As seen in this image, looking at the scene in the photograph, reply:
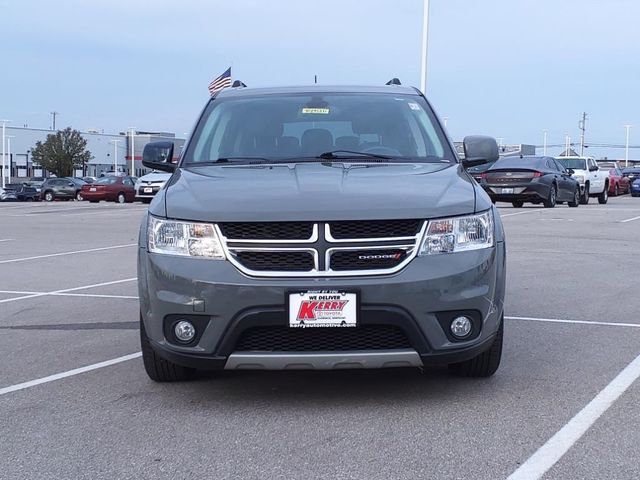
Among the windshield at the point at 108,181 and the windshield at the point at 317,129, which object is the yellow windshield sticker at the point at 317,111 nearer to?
the windshield at the point at 317,129

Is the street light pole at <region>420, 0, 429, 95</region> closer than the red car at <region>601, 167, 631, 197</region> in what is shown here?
Yes

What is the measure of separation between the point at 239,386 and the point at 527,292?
4.60 m

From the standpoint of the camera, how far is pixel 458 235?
468cm

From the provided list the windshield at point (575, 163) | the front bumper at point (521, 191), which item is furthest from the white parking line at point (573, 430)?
the windshield at point (575, 163)

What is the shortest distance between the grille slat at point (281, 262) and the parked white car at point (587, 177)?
2805cm

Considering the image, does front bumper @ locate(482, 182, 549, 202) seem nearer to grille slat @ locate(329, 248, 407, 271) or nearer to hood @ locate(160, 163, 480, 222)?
hood @ locate(160, 163, 480, 222)

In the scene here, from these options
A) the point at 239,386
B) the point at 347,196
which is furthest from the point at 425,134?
the point at 239,386

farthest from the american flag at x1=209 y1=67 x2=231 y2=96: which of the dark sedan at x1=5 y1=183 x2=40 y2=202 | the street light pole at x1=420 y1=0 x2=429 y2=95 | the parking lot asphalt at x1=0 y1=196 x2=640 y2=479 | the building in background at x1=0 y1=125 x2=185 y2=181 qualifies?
the building in background at x1=0 y1=125 x2=185 y2=181

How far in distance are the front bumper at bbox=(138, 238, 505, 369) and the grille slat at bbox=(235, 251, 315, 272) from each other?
2.8 inches

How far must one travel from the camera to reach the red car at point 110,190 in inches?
1678

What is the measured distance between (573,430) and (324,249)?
1486mm

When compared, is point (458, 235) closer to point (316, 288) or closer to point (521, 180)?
point (316, 288)

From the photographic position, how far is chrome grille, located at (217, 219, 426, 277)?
4508mm

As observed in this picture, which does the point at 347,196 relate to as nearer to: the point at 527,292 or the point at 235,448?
the point at 235,448
